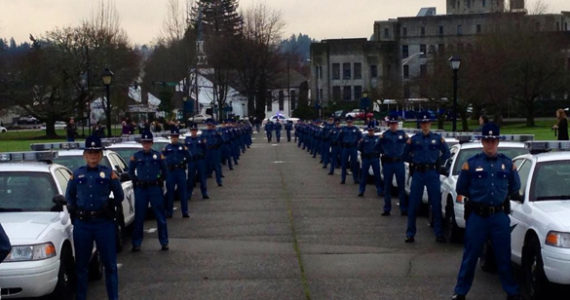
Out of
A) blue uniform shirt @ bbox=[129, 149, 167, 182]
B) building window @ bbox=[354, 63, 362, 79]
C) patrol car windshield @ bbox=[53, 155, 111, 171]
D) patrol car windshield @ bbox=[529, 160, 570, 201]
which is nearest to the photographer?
patrol car windshield @ bbox=[529, 160, 570, 201]

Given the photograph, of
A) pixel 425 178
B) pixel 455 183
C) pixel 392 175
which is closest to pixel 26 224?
pixel 425 178

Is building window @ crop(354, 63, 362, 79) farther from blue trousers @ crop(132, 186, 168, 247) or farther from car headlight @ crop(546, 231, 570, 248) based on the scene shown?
car headlight @ crop(546, 231, 570, 248)

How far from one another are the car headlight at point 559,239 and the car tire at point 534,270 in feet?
0.74

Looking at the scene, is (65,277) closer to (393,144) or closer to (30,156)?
(30,156)

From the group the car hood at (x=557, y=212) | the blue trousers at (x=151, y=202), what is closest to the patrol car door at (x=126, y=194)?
the blue trousers at (x=151, y=202)

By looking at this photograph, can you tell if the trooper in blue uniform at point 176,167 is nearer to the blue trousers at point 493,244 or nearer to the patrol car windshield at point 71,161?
the patrol car windshield at point 71,161

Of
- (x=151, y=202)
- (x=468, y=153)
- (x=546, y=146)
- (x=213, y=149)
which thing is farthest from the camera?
(x=213, y=149)

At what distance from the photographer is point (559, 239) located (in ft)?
27.3

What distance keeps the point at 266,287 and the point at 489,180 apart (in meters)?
2.91

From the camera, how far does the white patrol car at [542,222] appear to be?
8289 millimetres

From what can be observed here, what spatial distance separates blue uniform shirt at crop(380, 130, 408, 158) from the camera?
15.9 meters

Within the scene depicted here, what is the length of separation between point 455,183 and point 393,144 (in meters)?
2.85

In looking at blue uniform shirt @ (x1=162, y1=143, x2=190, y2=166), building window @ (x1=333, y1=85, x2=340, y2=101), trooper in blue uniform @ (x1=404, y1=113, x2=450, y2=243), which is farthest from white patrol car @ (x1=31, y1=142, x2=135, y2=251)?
building window @ (x1=333, y1=85, x2=340, y2=101)

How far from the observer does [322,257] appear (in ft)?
38.8
